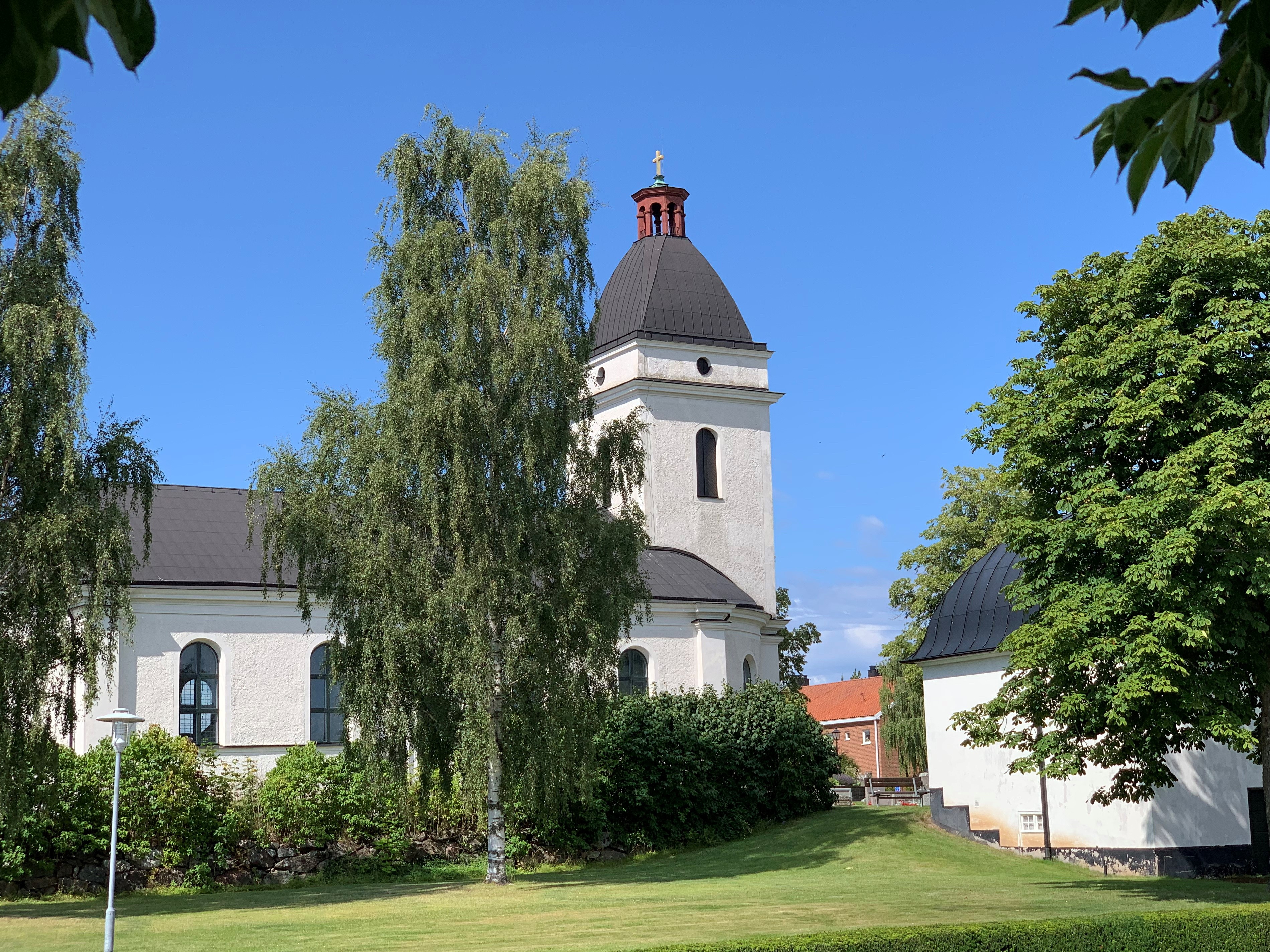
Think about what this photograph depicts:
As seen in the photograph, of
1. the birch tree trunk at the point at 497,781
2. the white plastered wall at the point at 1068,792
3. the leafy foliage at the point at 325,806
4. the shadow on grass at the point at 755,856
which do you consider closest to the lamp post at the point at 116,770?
the birch tree trunk at the point at 497,781

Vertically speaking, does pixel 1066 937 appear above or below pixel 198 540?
below

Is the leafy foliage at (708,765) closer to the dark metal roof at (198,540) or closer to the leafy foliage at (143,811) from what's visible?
the leafy foliage at (143,811)

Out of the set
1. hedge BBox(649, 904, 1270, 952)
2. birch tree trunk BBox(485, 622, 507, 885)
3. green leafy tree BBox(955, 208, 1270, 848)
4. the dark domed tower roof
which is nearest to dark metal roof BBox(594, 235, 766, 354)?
the dark domed tower roof

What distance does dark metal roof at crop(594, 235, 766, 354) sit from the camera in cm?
4766

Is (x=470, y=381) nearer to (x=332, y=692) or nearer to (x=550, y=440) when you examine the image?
(x=550, y=440)

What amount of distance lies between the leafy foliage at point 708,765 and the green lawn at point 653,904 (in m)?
2.02

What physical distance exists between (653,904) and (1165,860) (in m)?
11.2

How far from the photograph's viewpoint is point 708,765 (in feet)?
118

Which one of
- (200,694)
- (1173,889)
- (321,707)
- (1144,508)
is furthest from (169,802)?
(1144,508)

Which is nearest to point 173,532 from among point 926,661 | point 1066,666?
point 926,661

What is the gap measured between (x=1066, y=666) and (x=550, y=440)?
1137 cm

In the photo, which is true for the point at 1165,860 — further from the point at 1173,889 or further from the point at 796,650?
the point at 796,650

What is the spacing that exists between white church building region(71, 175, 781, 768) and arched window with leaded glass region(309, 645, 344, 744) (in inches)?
1.9

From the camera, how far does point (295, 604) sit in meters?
35.1
